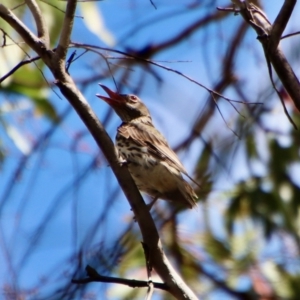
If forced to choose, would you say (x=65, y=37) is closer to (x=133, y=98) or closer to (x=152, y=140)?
(x=152, y=140)

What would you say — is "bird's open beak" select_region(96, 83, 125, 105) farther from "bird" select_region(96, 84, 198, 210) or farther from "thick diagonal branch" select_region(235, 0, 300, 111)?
"thick diagonal branch" select_region(235, 0, 300, 111)

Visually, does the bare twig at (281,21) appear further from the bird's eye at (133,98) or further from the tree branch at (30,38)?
the bird's eye at (133,98)

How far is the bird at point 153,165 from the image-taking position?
4492mm

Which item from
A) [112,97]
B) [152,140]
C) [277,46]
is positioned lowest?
[277,46]

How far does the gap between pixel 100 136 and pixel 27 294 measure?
1.16 m

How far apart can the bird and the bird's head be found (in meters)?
0.39

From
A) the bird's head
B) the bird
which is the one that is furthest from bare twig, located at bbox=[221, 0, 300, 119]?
the bird's head

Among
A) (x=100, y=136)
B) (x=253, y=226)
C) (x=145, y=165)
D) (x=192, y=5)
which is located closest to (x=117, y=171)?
(x=100, y=136)

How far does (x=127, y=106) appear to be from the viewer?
5.55 m

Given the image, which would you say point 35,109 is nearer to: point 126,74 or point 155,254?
point 126,74

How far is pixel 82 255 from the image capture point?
3.21 meters

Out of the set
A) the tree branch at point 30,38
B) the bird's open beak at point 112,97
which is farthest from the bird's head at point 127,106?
the tree branch at point 30,38

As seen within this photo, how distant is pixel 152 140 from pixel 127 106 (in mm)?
838

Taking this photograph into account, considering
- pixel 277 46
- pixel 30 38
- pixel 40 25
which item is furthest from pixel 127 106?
pixel 277 46
